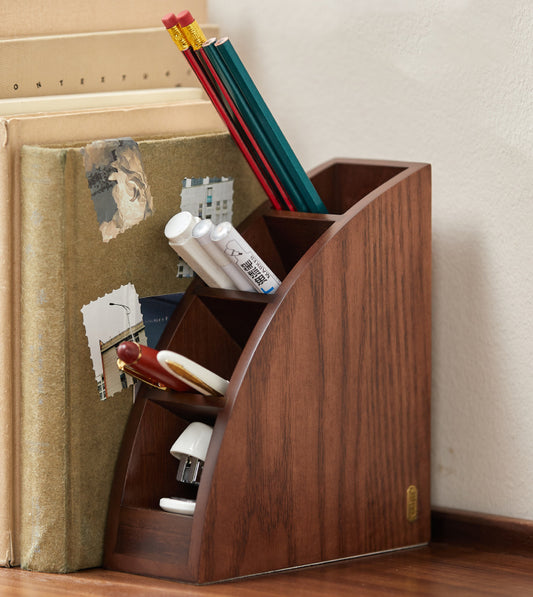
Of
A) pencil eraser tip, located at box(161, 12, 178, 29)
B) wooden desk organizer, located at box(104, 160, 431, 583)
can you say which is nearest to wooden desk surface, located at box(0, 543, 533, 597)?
wooden desk organizer, located at box(104, 160, 431, 583)

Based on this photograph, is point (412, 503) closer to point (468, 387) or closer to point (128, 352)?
point (468, 387)

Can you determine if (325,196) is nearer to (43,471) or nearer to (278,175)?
(278,175)

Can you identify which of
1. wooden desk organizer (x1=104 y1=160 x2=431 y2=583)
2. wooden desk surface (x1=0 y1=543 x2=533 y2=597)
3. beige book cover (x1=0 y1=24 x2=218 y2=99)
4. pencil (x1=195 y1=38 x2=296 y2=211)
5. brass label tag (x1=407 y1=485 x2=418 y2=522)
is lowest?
wooden desk surface (x1=0 y1=543 x2=533 y2=597)

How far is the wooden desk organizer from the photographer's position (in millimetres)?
618

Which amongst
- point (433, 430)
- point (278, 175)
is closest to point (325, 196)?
point (278, 175)

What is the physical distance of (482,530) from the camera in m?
0.75

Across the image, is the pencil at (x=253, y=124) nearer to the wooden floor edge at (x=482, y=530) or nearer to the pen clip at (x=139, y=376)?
the pen clip at (x=139, y=376)

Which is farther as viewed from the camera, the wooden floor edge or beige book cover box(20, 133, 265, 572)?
the wooden floor edge

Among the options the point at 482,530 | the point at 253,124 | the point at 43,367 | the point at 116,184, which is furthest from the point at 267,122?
the point at 482,530

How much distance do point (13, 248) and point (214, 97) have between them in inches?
6.7

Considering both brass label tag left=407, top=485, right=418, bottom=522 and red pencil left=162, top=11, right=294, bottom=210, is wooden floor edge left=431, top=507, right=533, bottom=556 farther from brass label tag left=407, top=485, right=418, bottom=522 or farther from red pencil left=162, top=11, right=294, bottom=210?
red pencil left=162, top=11, right=294, bottom=210

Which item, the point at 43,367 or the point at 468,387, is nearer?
the point at 43,367

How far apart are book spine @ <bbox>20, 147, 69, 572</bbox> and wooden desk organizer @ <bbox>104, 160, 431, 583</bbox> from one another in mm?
41

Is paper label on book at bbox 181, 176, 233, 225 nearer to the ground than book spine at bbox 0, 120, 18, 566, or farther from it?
farther from it
